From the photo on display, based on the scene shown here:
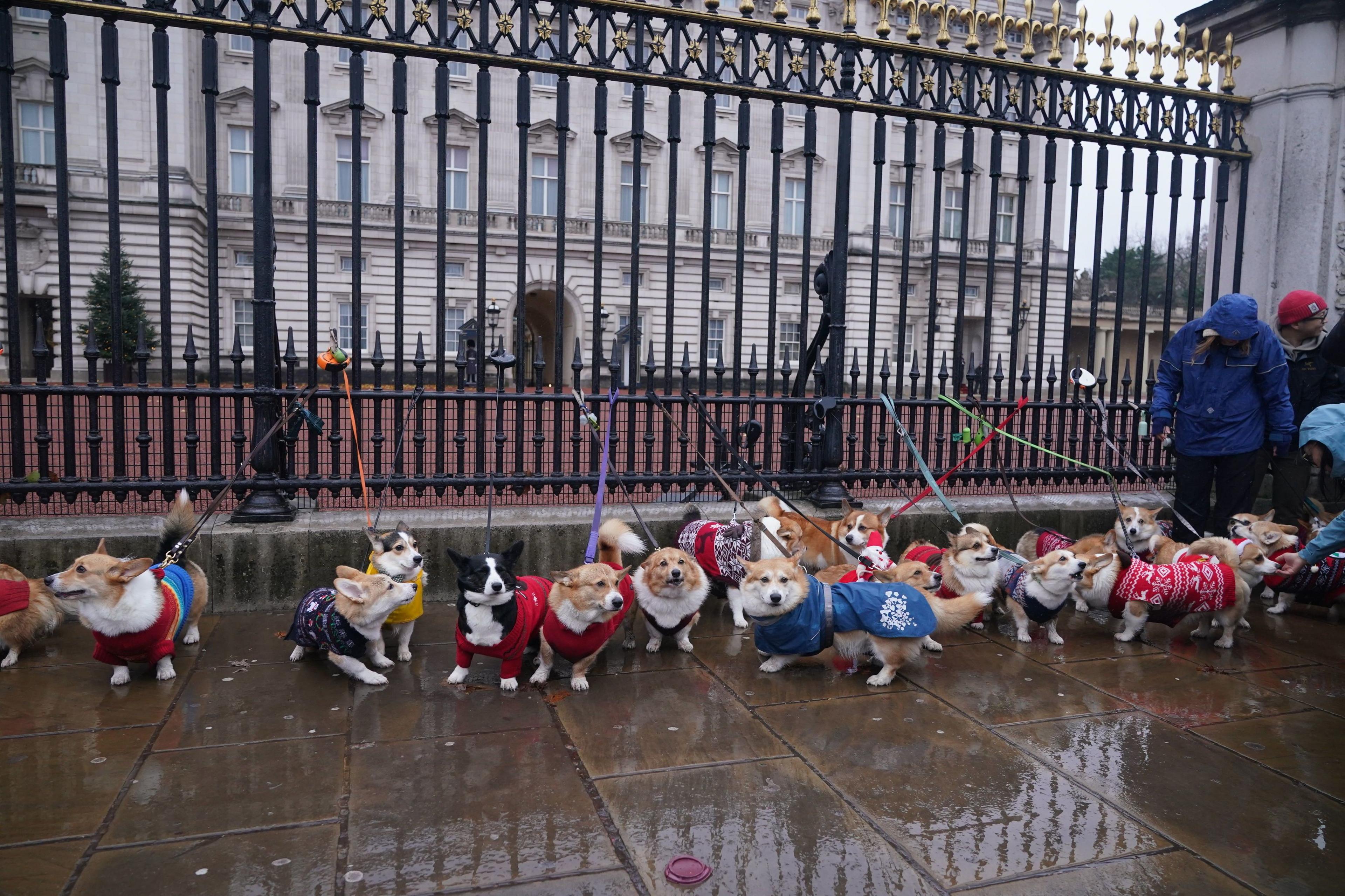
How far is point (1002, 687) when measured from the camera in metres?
4.67

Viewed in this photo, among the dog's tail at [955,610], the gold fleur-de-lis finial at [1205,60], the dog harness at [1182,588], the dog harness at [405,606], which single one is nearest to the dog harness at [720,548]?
the dog's tail at [955,610]

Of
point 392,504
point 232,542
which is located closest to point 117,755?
point 232,542

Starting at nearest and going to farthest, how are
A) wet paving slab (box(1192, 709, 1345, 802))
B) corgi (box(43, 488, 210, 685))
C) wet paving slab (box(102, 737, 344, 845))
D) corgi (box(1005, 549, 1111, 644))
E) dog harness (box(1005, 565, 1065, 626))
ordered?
wet paving slab (box(102, 737, 344, 845))
wet paving slab (box(1192, 709, 1345, 802))
corgi (box(43, 488, 210, 685))
corgi (box(1005, 549, 1111, 644))
dog harness (box(1005, 565, 1065, 626))

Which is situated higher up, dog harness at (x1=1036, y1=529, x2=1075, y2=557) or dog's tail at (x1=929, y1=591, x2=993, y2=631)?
dog harness at (x1=1036, y1=529, x2=1075, y2=557)

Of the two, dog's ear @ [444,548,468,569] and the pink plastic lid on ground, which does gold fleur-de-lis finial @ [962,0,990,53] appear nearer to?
dog's ear @ [444,548,468,569]

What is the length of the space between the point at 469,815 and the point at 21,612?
3.20m

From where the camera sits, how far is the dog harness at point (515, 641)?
4461mm

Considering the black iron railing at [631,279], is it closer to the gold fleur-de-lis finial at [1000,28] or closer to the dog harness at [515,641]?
the gold fleur-de-lis finial at [1000,28]

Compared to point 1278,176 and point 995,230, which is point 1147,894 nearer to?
point 995,230

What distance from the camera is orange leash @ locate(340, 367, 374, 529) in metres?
5.58

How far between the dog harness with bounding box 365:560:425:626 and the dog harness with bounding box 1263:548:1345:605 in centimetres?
557

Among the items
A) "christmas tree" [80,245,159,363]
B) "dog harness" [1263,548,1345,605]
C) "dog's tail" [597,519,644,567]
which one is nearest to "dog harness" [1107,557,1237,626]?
"dog harness" [1263,548,1345,605]

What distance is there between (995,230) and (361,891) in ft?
22.2

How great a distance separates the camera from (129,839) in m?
2.98
